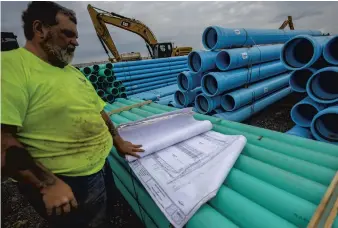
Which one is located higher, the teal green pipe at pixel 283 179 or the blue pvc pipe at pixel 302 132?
the teal green pipe at pixel 283 179

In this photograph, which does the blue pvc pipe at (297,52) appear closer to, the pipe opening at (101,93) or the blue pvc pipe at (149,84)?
the pipe opening at (101,93)

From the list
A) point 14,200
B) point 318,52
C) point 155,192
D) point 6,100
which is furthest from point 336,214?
point 14,200

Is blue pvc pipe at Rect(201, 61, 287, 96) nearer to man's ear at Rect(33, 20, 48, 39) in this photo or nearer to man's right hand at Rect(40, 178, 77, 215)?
man's ear at Rect(33, 20, 48, 39)

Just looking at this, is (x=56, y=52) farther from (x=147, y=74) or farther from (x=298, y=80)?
(x=147, y=74)

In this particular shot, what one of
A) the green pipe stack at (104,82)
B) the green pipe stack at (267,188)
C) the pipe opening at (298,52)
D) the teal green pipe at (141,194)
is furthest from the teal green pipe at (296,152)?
the green pipe stack at (104,82)

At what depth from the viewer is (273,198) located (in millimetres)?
→ 1217

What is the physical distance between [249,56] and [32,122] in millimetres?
4113

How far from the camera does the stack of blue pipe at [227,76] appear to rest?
3.86 meters

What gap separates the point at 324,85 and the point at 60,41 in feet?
12.2

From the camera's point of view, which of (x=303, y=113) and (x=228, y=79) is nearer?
(x=303, y=113)

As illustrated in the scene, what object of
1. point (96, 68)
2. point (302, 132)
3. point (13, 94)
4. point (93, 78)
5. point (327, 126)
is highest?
point (96, 68)

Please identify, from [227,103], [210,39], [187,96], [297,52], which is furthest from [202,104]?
[297,52]

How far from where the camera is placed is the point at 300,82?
346 cm

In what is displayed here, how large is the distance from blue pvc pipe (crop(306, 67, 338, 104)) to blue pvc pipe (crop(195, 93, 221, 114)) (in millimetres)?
1538
